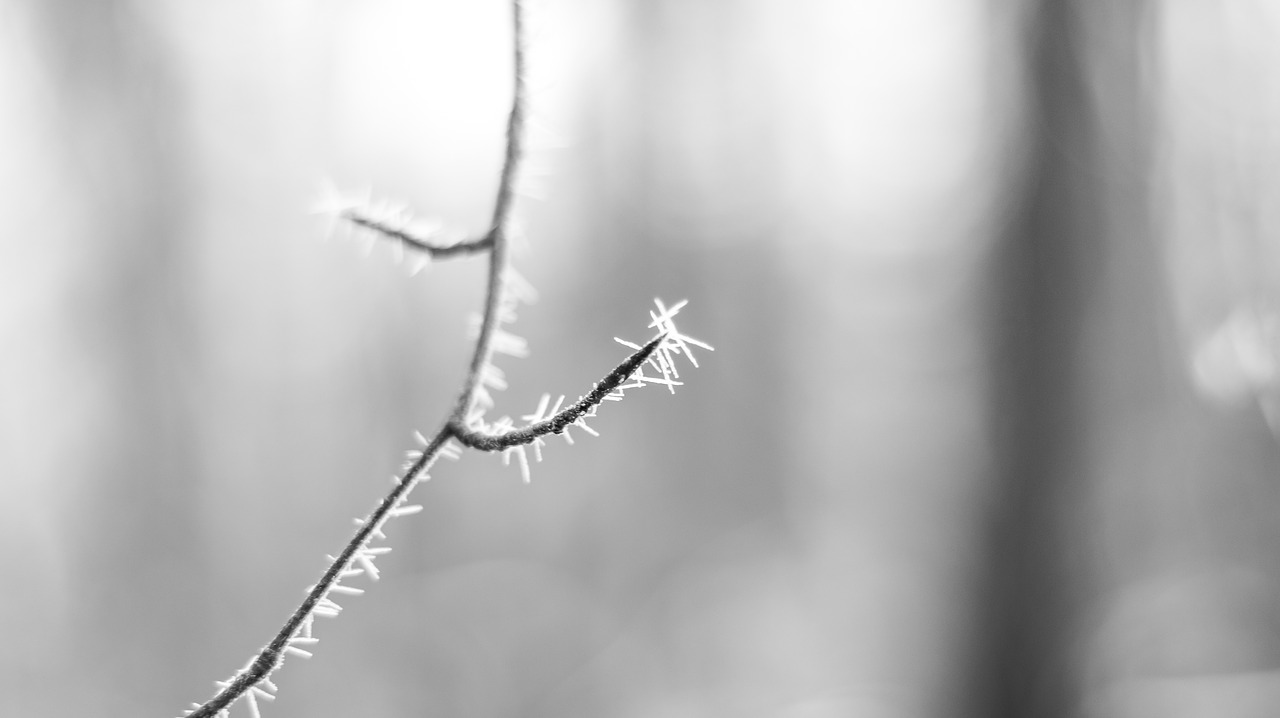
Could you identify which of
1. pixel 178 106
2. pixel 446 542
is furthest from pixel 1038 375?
pixel 178 106

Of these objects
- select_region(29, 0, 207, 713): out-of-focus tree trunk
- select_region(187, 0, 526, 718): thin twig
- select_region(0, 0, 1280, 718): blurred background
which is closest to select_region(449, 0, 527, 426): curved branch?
select_region(187, 0, 526, 718): thin twig

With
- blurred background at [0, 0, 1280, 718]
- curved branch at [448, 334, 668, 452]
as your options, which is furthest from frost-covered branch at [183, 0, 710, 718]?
blurred background at [0, 0, 1280, 718]

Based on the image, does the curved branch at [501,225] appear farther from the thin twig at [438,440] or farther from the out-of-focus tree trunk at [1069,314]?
the out-of-focus tree trunk at [1069,314]

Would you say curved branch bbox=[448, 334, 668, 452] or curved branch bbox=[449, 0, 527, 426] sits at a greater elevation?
curved branch bbox=[449, 0, 527, 426]

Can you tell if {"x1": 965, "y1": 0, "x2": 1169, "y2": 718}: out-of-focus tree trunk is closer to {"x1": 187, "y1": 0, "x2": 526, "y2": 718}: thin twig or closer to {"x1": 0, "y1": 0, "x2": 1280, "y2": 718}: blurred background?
{"x1": 0, "y1": 0, "x2": 1280, "y2": 718}: blurred background

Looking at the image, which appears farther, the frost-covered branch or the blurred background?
the blurred background

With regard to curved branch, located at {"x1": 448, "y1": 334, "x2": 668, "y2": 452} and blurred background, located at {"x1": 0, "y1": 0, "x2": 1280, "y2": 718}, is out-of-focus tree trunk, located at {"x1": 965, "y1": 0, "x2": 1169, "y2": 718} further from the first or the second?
curved branch, located at {"x1": 448, "y1": 334, "x2": 668, "y2": 452}
